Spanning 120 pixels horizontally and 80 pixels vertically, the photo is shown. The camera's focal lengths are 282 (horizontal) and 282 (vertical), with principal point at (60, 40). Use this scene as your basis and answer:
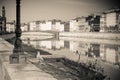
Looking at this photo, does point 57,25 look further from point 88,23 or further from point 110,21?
point 110,21

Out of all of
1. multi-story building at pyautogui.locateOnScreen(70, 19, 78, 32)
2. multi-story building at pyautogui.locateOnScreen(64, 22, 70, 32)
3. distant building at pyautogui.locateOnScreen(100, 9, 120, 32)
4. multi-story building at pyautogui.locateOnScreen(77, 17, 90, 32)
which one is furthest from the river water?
multi-story building at pyautogui.locateOnScreen(64, 22, 70, 32)

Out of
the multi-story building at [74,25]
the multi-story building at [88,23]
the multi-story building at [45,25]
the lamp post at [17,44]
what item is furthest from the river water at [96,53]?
the multi-story building at [45,25]

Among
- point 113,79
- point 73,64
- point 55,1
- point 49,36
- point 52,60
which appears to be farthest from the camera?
point 49,36

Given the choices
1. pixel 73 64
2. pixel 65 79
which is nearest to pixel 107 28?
pixel 73 64

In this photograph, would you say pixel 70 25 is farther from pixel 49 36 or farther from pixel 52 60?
pixel 52 60

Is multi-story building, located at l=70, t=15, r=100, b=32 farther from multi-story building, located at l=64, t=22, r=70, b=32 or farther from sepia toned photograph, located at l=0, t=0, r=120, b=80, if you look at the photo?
multi-story building, located at l=64, t=22, r=70, b=32

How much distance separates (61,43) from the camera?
88.2 ft

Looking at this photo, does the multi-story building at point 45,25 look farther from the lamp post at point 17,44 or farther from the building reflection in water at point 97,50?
the lamp post at point 17,44

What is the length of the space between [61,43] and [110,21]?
10.4m

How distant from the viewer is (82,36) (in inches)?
1321

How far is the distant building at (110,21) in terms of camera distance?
32.3 metres

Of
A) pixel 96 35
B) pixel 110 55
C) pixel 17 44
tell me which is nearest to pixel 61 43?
pixel 96 35

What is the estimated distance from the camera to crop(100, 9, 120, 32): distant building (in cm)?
→ 3232

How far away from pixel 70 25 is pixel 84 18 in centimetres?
851
